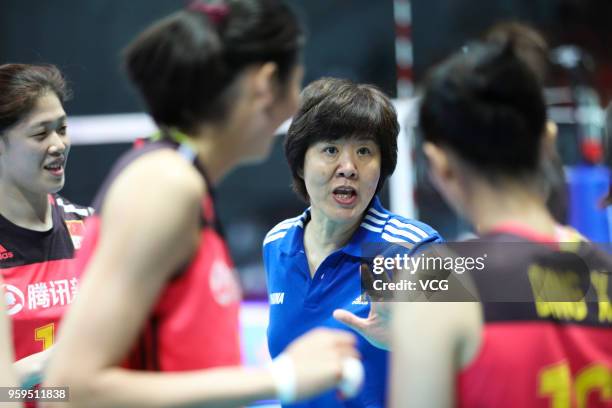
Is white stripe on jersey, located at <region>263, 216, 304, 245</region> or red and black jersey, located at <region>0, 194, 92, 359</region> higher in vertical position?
white stripe on jersey, located at <region>263, 216, 304, 245</region>

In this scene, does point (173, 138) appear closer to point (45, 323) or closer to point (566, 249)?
point (566, 249)

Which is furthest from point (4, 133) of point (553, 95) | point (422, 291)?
point (553, 95)

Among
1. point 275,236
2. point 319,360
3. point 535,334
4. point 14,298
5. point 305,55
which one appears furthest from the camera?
point 305,55

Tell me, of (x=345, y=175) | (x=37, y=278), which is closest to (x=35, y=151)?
(x=37, y=278)

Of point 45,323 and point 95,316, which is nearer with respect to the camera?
point 95,316

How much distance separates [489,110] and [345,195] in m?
1.39

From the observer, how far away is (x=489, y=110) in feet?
4.87

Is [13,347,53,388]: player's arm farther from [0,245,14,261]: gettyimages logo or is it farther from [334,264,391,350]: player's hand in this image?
[334,264,391,350]: player's hand

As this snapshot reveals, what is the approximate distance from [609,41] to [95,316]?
34.6 feet

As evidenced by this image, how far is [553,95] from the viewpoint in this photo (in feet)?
31.3

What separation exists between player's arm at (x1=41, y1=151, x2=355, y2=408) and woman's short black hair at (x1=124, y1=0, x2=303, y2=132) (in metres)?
0.16

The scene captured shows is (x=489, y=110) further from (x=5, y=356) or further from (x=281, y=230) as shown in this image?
(x=281, y=230)

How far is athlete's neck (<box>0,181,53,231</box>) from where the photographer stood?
2.91 m

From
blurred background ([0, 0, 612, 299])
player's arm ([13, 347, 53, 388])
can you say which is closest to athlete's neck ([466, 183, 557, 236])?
player's arm ([13, 347, 53, 388])
